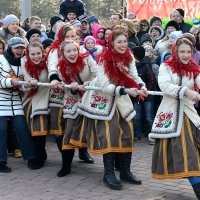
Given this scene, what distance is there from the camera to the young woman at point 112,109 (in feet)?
18.6

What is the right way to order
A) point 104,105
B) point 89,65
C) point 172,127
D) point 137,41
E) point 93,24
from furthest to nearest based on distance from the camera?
point 93,24 → point 137,41 → point 89,65 → point 104,105 → point 172,127

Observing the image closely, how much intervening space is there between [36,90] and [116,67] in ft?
4.38

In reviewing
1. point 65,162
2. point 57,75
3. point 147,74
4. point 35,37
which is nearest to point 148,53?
point 147,74

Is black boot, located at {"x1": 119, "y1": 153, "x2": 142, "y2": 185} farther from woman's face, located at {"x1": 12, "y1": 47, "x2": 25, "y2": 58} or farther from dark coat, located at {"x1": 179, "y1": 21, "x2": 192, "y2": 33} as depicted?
dark coat, located at {"x1": 179, "y1": 21, "x2": 192, "y2": 33}

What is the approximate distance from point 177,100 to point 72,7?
4.98m

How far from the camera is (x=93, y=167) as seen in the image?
6.66m

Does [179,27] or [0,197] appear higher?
[179,27]

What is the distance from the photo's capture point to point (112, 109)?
573cm

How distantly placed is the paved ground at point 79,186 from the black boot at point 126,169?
0.25 ft

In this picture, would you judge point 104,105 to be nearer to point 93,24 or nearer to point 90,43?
point 90,43

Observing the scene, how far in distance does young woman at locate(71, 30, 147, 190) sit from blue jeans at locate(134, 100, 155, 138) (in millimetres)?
2660

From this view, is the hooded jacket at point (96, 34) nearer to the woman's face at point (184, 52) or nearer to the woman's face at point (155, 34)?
the woman's face at point (155, 34)

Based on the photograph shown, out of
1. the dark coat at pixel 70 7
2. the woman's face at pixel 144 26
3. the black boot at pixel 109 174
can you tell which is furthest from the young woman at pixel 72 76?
the woman's face at pixel 144 26

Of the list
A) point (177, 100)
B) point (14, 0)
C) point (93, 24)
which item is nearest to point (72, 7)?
point (93, 24)
